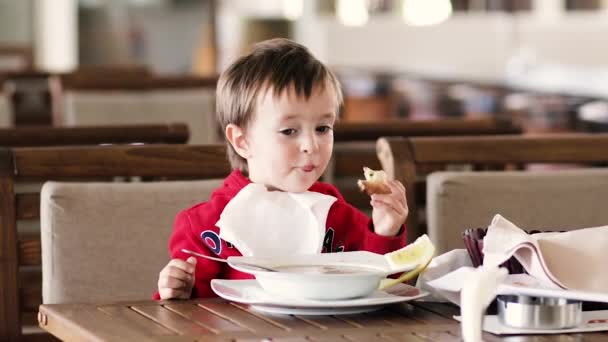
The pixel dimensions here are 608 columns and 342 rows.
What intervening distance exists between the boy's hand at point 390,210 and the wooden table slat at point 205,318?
275 millimetres

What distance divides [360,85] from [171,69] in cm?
356

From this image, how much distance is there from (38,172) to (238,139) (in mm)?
408

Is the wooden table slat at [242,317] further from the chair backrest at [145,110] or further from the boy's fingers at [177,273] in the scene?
the chair backrest at [145,110]

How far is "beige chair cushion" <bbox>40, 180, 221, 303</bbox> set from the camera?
6.39 feet

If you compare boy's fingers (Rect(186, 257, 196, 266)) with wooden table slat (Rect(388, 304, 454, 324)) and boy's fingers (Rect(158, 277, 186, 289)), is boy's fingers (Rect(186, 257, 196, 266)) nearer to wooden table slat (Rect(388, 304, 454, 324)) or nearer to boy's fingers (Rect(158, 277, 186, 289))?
boy's fingers (Rect(158, 277, 186, 289))

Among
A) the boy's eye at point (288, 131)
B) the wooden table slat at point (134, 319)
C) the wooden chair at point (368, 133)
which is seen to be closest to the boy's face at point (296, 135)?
the boy's eye at point (288, 131)

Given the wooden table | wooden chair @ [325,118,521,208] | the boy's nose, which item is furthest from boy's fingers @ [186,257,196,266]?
wooden chair @ [325,118,521,208]

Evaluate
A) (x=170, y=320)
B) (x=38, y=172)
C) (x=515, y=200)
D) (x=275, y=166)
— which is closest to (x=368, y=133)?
(x=515, y=200)

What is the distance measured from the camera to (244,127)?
182 cm

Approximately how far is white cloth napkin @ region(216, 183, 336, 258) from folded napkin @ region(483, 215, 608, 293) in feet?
1.08

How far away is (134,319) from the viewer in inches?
57.0

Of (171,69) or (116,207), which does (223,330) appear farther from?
(171,69)

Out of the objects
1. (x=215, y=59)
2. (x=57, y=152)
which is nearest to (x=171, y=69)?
(x=215, y=59)

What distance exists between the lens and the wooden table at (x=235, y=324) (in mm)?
1364
